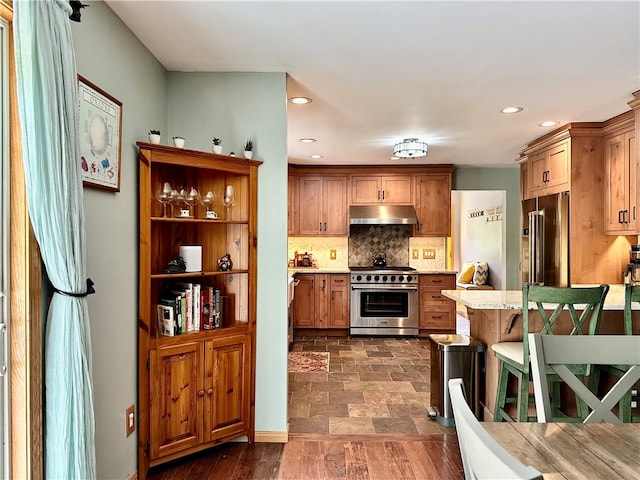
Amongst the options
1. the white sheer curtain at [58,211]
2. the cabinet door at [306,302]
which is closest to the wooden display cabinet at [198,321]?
the white sheer curtain at [58,211]

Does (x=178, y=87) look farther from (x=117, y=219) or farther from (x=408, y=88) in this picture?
(x=408, y=88)

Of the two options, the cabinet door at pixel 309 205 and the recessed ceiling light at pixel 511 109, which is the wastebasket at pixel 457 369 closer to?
the recessed ceiling light at pixel 511 109

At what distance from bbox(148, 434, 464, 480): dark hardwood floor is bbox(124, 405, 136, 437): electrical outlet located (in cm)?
37

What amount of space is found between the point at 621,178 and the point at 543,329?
84.4 inches

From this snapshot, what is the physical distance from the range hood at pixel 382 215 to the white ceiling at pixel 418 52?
235cm

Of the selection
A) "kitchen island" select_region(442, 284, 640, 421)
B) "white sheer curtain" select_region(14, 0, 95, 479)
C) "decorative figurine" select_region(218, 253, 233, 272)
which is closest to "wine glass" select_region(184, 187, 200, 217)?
"decorative figurine" select_region(218, 253, 233, 272)

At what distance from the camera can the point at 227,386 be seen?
9.69ft

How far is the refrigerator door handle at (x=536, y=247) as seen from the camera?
4840 mm

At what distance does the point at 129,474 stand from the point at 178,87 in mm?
2361

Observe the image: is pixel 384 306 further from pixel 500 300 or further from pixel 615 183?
pixel 500 300

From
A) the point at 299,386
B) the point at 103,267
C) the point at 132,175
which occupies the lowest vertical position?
the point at 299,386

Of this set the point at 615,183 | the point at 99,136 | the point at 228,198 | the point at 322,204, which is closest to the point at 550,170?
the point at 615,183

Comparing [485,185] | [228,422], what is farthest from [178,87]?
[485,185]

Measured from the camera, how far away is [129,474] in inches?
97.9
